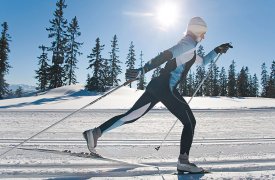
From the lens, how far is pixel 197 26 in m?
4.88

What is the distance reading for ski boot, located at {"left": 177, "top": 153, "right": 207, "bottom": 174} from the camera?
15.2 feet

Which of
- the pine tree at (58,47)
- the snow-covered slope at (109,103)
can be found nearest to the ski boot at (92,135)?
the snow-covered slope at (109,103)

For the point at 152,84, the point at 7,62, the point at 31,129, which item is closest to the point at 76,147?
the point at 152,84

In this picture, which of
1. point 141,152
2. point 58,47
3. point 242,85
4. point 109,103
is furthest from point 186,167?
point 242,85

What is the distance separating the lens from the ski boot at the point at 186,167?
4625mm

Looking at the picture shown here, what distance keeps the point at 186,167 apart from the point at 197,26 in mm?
1965

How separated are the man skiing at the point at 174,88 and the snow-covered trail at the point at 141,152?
0.45m

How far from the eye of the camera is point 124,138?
28.4ft

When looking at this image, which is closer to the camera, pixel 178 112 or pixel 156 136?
pixel 178 112

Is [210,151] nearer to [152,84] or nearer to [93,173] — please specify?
[152,84]

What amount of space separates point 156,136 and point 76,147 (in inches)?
112

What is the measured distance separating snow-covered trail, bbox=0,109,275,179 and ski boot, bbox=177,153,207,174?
15 centimetres

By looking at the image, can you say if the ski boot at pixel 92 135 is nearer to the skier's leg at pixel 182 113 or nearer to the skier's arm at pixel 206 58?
the skier's leg at pixel 182 113

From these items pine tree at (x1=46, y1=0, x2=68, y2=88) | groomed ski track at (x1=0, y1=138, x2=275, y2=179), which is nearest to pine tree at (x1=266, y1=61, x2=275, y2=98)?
pine tree at (x1=46, y1=0, x2=68, y2=88)
